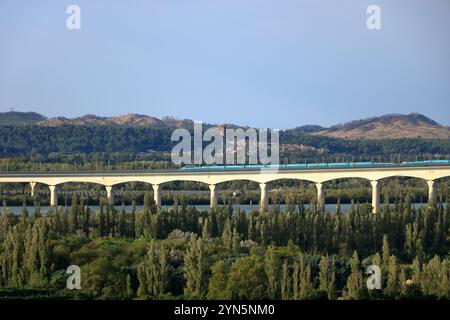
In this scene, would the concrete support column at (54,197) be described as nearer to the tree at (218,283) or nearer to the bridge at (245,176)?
the bridge at (245,176)

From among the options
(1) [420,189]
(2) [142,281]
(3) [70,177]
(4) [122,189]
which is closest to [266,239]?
(2) [142,281]

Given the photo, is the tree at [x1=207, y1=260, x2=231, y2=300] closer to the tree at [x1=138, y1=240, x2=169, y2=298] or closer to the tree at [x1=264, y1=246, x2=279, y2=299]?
the tree at [x1=264, y1=246, x2=279, y2=299]

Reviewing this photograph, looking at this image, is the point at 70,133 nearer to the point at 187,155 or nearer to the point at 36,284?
the point at 187,155

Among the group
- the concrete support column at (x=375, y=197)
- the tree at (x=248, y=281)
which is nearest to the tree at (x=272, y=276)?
the tree at (x=248, y=281)

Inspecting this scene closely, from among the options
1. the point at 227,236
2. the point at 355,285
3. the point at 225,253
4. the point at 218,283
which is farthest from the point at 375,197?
the point at 218,283

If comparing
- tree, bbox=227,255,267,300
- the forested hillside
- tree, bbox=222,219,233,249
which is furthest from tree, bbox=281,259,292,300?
the forested hillside
